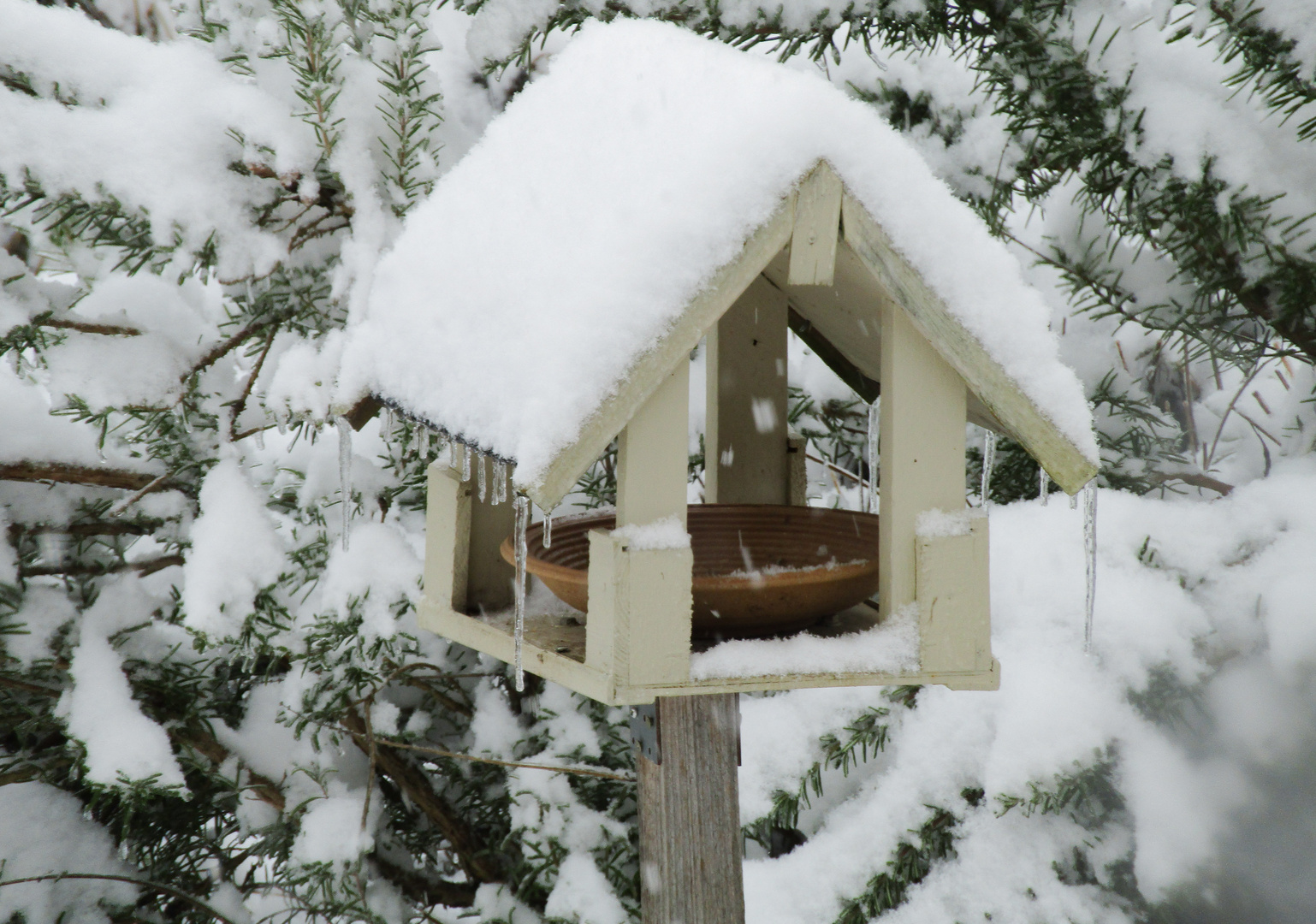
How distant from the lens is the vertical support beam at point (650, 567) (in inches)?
31.5

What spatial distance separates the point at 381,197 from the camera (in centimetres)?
145

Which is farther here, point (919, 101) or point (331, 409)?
point (919, 101)

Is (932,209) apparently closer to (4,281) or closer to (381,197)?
(381,197)

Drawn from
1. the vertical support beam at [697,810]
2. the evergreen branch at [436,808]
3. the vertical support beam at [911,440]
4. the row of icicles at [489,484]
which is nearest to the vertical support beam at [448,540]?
the row of icicles at [489,484]

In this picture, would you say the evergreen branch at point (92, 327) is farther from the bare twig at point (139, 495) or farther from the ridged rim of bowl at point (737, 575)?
the ridged rim of bowl at point (737, 575)

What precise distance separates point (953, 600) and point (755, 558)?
35 centimetres

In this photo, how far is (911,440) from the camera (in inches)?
34.2

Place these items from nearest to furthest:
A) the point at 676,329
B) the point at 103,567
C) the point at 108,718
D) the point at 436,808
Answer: the point at 676,329
the point at 108,718
the point at 103,567
the point at 436,808

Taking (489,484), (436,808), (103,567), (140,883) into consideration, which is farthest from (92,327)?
(436,808)

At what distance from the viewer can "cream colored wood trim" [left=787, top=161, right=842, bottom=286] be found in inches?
30.2

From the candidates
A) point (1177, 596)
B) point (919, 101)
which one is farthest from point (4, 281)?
point (1177, 596)

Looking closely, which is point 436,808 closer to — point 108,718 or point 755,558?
point 108,718

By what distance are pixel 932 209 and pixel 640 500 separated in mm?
356

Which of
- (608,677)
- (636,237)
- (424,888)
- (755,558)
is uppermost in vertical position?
(636,237)
